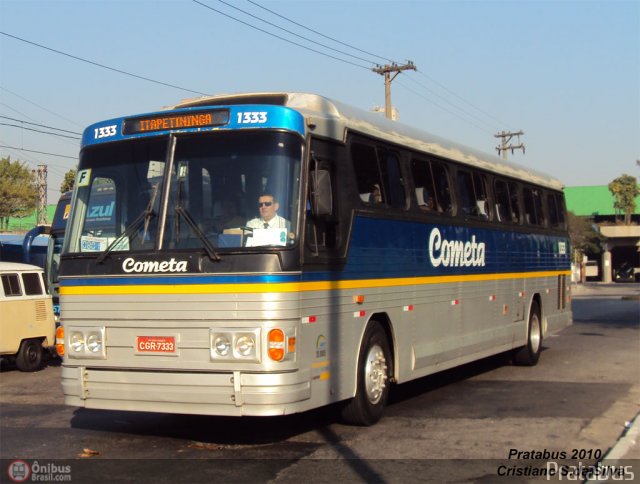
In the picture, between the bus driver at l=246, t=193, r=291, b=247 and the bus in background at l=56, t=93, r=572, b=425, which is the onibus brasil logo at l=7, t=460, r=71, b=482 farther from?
the bus driver at l=246, t=193, r=291, b=247

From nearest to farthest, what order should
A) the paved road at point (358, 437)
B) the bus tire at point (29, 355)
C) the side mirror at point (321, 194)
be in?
the paved road at point (358, 437) → the side mirror at point (321, 194) → the bus tire at point (29, 355)

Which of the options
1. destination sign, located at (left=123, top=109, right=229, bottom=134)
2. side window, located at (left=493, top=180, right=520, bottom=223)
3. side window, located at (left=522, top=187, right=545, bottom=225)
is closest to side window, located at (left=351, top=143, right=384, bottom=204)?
destination sign, located at (left=123, top=109, right=229, bottom=134)

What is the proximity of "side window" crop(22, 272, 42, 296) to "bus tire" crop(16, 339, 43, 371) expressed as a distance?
0.99m

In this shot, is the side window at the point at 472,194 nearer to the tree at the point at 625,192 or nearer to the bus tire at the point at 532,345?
the bus tire at the point at 532,345

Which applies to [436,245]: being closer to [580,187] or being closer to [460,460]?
[460,460]

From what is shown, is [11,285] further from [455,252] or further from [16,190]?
[16,190]

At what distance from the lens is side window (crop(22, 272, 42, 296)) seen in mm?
16422

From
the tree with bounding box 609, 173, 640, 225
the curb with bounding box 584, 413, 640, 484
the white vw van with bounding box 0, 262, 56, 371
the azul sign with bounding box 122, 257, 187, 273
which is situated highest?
the tree with bounding box 609, 173, 640, 225

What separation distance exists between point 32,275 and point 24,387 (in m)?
3.63

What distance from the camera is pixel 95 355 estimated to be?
805cm

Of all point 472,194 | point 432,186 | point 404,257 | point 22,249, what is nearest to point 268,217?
point 404,257

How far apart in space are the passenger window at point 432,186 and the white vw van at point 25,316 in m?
9.04

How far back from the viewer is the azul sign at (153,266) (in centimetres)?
771

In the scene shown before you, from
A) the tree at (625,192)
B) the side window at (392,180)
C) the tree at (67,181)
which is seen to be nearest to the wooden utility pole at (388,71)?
the tree at (67,181)
